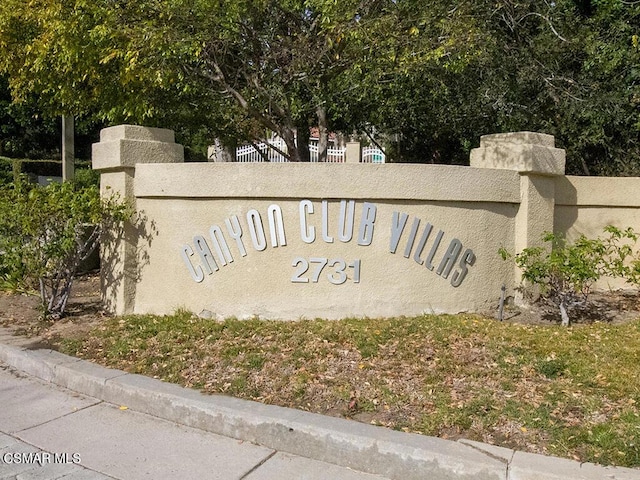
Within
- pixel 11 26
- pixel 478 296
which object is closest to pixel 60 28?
pixel 11 26

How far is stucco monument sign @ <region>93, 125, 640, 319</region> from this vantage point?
234 inches

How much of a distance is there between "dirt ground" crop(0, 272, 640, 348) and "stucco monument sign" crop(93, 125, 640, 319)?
1.22ft

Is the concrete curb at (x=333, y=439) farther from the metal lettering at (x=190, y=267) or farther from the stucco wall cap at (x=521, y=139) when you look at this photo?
Answer: the stucco wall cap at (x=521, y=139)

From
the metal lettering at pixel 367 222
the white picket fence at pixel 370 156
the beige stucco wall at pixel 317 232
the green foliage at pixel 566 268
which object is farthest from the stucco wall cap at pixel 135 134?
the white picket fence at pixel 370 156

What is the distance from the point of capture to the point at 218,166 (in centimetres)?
602

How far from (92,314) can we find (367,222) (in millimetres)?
3258

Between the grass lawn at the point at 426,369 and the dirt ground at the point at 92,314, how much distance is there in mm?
343

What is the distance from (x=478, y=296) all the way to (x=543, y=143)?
1.93 m

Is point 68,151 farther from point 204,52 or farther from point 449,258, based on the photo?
point 449,258

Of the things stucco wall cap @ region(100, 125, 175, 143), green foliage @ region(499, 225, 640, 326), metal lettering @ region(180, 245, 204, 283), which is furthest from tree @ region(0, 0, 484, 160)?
green foliage @ region(499, 225, 640, 326)

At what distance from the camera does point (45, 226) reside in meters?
5.99

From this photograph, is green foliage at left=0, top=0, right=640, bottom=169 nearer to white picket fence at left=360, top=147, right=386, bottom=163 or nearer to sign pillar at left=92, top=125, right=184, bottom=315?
sign pillar at left=92, top=125, right=184, bottom=315

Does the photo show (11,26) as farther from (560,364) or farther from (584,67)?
(584,67)

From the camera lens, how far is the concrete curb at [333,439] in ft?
10.5
